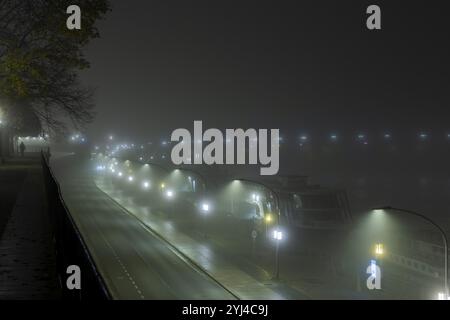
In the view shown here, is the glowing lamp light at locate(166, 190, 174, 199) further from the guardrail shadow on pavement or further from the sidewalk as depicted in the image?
the guardrail shadow on pavement

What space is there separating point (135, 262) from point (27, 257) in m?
34.2

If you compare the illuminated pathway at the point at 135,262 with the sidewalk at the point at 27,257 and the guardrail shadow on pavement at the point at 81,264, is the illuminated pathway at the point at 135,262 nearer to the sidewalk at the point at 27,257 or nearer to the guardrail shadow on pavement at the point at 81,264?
the sidewalk at the point at 27,257

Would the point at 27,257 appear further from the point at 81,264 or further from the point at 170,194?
the point at 170,194

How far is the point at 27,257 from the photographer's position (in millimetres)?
17078

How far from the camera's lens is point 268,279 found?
155 feet

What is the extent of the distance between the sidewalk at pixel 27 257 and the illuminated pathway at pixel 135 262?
18.2ft

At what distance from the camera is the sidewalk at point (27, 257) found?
542 inches

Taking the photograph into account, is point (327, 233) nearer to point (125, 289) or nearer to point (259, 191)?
point (259, 191)

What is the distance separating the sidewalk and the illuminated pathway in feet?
18.2

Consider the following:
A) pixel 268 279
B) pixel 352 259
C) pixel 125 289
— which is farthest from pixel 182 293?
pixel 352 259

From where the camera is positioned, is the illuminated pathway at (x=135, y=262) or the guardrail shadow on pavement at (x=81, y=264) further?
the illuminated pathway at (x=135, y=262)

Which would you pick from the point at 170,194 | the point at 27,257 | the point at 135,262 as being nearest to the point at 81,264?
the point at 27,257

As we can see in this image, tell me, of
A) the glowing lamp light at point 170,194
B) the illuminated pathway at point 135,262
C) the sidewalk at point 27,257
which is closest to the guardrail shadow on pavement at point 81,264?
the sidewalk at point 27,257

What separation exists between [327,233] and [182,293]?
29.7 m
